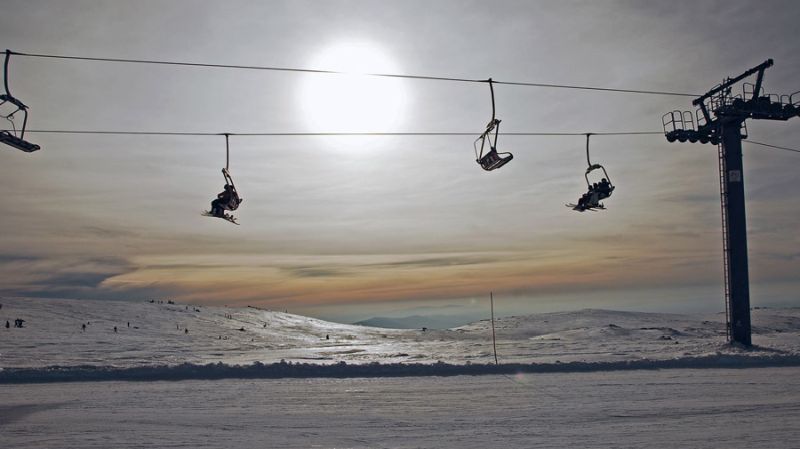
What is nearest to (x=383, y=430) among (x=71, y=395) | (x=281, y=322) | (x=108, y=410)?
(x=108, y=410)

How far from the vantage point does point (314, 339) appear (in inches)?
1359

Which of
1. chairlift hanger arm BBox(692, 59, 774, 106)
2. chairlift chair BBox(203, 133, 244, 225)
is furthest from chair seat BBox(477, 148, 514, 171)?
chairlift hanger arm BBox(692, 59, 774, 106)

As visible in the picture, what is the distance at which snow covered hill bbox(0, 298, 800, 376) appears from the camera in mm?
21359

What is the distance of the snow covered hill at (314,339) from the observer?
21.4m

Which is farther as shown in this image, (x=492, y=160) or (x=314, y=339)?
(x=314, y=339)

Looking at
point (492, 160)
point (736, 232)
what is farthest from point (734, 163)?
point (492, 160)

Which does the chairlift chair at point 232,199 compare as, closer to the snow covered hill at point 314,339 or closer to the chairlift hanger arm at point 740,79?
the snow covered hill at point 314,339

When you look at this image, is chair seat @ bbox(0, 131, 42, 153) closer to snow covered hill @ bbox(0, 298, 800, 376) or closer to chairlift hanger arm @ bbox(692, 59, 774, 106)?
snow covered hill @ bbox(0, 298, 800, 376)

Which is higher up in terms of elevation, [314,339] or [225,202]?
[225,202]

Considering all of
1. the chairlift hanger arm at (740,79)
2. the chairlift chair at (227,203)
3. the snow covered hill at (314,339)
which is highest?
the chairlift hanger arm at (740,79)

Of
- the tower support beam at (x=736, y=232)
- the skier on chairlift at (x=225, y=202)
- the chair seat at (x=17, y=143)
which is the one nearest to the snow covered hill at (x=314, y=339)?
the tower support beam at (x=736, y=232)

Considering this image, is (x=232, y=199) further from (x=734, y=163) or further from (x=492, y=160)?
(x=734, y=163)

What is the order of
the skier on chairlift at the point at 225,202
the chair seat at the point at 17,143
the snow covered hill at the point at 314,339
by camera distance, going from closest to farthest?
the chair seat at the point at 17,143
the skier on chairlift at the point at 225,202
the snow covered hill at the point at 314,339

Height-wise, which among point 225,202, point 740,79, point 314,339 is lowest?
point 314,339
